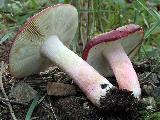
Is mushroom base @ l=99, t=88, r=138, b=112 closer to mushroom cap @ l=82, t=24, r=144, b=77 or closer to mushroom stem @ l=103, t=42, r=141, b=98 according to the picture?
mushroom stem @ l=103, t=42, r=141, b=98

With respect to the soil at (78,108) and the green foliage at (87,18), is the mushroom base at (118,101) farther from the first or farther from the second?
the green foliage at (87,18)

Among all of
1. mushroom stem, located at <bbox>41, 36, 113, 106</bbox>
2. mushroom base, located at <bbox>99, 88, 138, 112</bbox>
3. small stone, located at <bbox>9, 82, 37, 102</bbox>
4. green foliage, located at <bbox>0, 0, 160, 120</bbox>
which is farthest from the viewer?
green foliage, located at <bbox>0, 0, 160, 120</bbox>

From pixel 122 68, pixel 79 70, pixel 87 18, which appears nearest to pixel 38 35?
pixel 79 70

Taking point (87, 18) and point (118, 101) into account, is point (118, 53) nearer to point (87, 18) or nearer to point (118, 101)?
point (118, 101)

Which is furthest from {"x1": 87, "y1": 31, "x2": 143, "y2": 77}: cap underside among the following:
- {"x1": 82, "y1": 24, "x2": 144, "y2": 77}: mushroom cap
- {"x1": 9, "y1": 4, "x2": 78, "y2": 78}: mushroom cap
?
{"x1": 9, "y1": 4, "x2": 78, "y2": 78}: mushroom cap

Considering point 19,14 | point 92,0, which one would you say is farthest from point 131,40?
point 19,14

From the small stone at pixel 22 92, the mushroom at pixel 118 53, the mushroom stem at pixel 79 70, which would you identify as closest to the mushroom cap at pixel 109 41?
the mushroom at pixel 118 53
